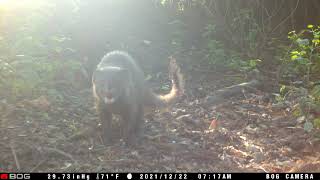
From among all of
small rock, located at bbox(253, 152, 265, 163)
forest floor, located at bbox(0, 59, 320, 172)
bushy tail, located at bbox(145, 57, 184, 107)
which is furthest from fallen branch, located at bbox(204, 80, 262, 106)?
small rock, located at bbox(253, 152, 265, 163)

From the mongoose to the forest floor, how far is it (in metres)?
0.18

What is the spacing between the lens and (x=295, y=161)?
5.83 metres

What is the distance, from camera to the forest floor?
558 centimetres

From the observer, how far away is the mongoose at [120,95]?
6355 millimetres

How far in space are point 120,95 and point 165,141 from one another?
83 cm

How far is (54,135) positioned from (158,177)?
1646 mm

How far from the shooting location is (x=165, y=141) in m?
6.43

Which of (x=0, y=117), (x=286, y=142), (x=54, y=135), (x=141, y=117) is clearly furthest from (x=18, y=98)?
(x=286, y=142)

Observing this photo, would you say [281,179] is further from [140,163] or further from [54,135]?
[54,135]

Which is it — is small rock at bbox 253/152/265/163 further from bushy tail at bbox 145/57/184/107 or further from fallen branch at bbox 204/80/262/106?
Result: fallen branch at bbox 204/80/262/106

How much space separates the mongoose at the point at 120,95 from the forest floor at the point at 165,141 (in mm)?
178
